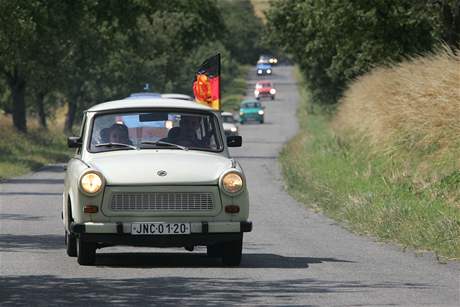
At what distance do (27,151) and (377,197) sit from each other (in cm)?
2595

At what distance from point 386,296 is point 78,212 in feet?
13.0

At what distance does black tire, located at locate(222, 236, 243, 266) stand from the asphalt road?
11cm

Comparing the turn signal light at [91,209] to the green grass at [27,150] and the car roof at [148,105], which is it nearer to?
the car roof at [148,105]

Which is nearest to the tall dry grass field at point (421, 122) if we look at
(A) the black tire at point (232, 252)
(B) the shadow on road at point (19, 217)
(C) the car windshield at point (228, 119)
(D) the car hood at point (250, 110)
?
(B) the shadow on road at point (19, 217)

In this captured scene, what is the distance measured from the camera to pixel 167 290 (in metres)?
12.2

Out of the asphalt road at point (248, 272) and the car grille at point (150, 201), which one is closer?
the asphalt road at point (248, 272)

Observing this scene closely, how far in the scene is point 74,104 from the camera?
82625mm

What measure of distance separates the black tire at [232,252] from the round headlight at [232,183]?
50cm

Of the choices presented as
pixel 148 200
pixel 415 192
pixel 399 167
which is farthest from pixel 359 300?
pixel 399 167

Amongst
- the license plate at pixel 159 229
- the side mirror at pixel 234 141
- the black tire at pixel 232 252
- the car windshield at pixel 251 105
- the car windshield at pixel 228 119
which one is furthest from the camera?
the car windshield at pixel 251 105

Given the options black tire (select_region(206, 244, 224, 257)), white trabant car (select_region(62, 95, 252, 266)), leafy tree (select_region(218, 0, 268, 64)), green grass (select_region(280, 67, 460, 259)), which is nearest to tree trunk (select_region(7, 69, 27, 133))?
green grass (select_region(280, 67, 460, 259))

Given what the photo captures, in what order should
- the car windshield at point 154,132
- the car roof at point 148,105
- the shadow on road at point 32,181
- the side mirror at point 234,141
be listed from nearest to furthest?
1. the car windshield at point 154,132
2. the car roof at point 148,105
3. the side mirror at point 234,141
4. the shadow on road at point 32,181

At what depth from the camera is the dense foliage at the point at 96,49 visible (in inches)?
2021

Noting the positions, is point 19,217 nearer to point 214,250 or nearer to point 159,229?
point 214,250
